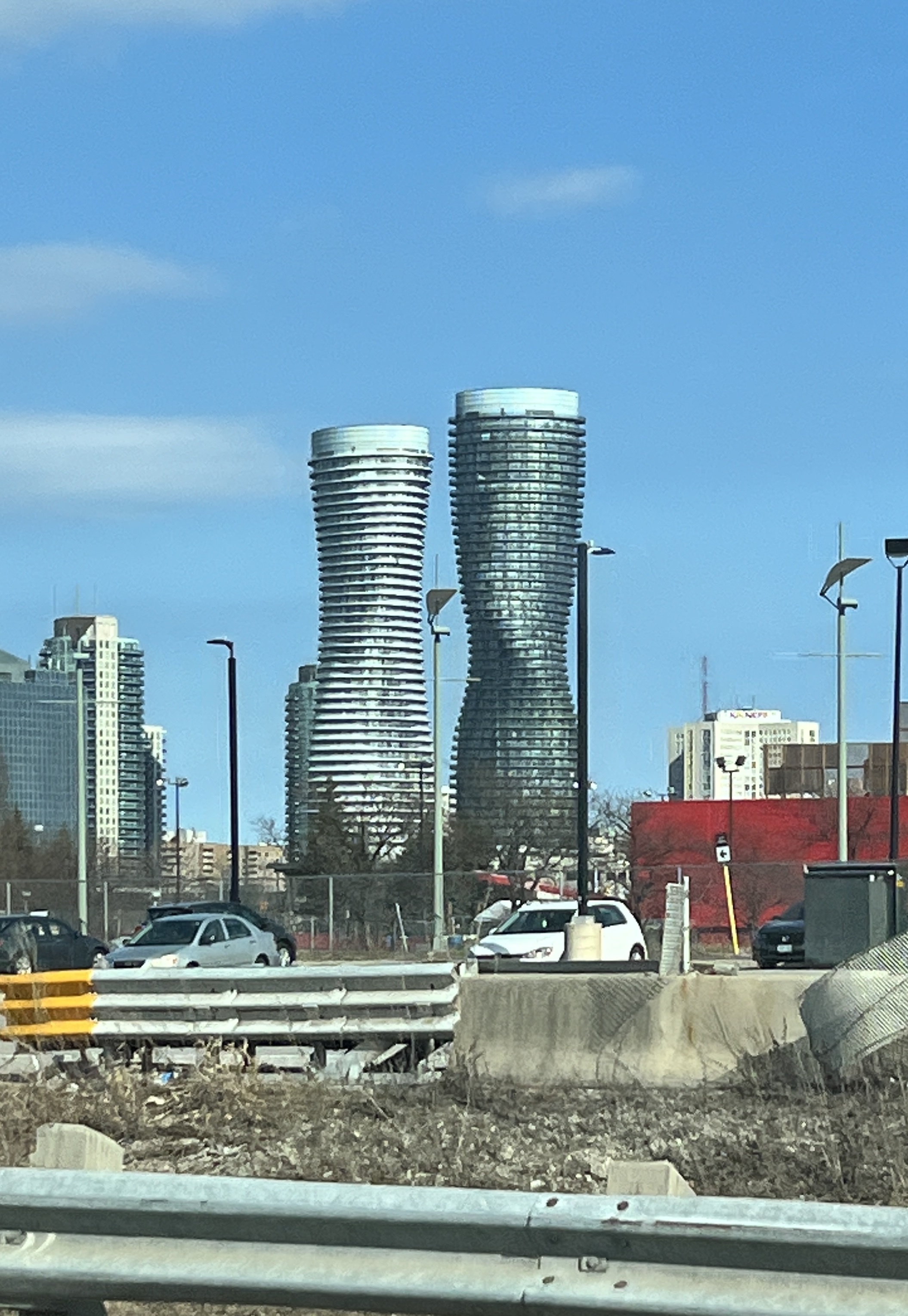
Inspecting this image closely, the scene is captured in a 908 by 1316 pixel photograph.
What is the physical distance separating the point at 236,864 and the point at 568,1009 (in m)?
37.1

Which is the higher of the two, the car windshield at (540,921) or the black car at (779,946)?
the car windshield at (540,921)

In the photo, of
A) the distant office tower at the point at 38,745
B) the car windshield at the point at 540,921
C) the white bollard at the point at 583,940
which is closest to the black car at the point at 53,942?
the car windshield at the point at 540,921

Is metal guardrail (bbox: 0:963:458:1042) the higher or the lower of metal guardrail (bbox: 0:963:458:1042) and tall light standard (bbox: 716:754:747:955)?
the higher

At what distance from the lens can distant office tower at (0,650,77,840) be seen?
167125 mm

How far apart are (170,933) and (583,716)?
32.6 feet

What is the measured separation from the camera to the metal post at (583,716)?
37375 millimetres

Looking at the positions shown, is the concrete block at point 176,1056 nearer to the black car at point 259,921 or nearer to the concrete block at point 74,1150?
the concrete block at point 74,1150

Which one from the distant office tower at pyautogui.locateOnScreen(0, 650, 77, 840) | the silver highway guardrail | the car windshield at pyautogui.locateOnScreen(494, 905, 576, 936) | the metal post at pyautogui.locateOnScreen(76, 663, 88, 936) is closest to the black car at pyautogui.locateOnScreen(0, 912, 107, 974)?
the car windshield at pyautogui.locateOnScreen(494, 905, 576, 936)

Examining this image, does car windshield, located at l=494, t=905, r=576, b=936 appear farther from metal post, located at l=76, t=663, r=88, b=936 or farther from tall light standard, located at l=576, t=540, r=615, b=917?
metal post, located at l=76, t=663, r=88, b=936

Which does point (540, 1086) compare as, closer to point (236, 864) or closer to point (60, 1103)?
point (60, 1103)

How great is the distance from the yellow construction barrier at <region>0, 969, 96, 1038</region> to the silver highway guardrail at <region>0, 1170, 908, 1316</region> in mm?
9569

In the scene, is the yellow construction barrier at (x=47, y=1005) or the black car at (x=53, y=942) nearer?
the yellow construction barrier at (x=47, y=1005)

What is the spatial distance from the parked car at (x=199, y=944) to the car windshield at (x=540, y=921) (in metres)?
4.22

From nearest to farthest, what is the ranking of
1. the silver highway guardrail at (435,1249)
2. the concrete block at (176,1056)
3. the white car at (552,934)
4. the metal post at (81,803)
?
the silver highway guardrail at (435,1249)
the concrete block at (176,1056)
the white car at (552,934)
the metal post at (81,803)
